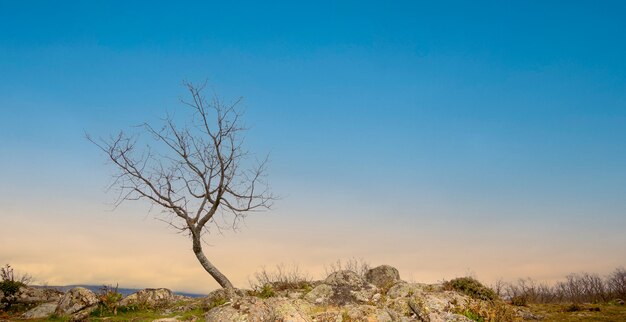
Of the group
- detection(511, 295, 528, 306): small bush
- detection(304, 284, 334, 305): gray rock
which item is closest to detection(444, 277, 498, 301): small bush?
detection(511, 295, 528, 306): small bush

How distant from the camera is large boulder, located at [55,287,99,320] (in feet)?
63.1

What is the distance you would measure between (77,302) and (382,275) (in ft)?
50.6

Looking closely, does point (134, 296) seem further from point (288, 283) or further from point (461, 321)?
point (461, 321)

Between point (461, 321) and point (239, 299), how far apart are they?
7.74 m

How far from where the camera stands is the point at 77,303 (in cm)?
1972

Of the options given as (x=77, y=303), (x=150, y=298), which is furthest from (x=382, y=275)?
(x=77, y=303)

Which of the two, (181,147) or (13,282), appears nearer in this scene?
(13,282)

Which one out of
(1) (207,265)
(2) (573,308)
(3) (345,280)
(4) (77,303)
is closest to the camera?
(4) (77,303)

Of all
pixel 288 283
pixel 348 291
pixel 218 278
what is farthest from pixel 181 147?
pixel 348 291

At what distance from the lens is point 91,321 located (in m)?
17.3

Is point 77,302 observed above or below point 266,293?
below

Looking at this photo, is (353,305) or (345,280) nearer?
(353,305)

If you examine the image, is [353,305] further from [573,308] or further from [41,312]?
[41,312]

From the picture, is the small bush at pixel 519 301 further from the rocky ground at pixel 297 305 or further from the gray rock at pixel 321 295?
the gray rock at pixel 321 295
